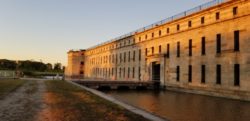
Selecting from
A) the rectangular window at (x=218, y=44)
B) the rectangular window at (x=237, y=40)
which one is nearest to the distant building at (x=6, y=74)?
the rectangular window at (x=218, y=44)

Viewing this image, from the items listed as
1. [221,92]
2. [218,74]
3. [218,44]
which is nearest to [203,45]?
[218,44]

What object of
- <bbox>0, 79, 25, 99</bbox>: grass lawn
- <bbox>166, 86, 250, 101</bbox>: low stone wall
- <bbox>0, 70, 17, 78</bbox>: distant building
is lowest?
<bbox>166, 86, 250, 101</bbox>: low stone wall

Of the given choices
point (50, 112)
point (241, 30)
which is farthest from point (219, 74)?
point (50, 112)

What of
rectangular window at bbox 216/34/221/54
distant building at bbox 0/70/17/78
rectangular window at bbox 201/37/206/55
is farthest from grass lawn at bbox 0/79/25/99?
rectangular window at bbox 216/34/221/54

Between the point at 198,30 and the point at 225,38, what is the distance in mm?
6244

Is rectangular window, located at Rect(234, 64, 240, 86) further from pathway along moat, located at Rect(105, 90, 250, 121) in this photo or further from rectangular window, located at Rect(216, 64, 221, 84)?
pathway along moat, located at Rect(105, 90, 250, 121)

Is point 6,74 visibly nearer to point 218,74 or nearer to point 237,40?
point 218,74

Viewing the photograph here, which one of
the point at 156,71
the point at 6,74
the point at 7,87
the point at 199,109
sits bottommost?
the point at 199,109

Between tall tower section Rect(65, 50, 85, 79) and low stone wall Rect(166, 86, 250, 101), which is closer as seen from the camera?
low stone wall Rect(166, 86, 250, 101)

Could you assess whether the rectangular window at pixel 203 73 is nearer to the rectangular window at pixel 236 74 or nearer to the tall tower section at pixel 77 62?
the rectangular window at pixel 236 74

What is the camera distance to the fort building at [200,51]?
33.4 meters

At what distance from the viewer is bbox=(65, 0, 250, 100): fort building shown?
33.4 metres

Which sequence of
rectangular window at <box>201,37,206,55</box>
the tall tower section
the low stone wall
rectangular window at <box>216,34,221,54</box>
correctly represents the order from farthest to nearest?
1. the tall tower section
2. rectangular window at <box>201,37,206,55</box>
3. rectangular window at <box>216,34,221,54</box>
4. the low stone wall

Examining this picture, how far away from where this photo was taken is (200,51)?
41.1m
